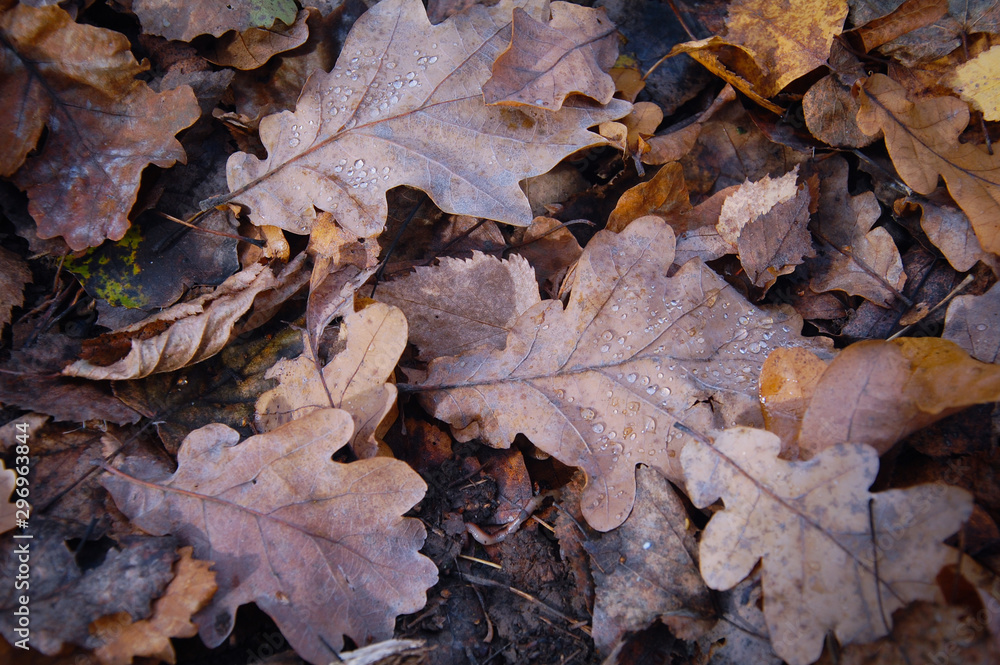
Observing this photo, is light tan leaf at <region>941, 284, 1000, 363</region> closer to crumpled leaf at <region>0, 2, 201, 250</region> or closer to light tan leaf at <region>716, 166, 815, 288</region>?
light tan leaf at <region>716, 166, 815, 288</region>

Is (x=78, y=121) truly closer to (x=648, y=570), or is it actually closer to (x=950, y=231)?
(x=648, y=570)

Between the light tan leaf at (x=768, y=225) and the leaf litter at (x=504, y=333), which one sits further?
the light tan leaf at (x=768, y=225)

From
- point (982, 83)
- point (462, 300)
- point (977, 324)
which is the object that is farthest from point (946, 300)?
point (462, 300)

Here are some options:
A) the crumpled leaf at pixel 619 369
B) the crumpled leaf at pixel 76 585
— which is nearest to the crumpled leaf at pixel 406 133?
the crumpled leaf at pixel 619 369

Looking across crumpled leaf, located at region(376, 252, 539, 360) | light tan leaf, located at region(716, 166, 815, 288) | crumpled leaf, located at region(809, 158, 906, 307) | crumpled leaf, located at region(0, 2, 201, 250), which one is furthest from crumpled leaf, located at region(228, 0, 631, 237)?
crumpled leaf, located at region(809, 158, 906, 307)

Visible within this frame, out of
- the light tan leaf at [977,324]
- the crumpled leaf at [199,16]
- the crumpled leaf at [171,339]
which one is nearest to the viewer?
the light tan leaf at [977,324]

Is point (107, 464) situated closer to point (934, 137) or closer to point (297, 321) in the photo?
point (297, 321)

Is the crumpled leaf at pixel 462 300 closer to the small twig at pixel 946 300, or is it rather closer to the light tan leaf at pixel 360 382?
the light tan leaf at pixel 360 382
